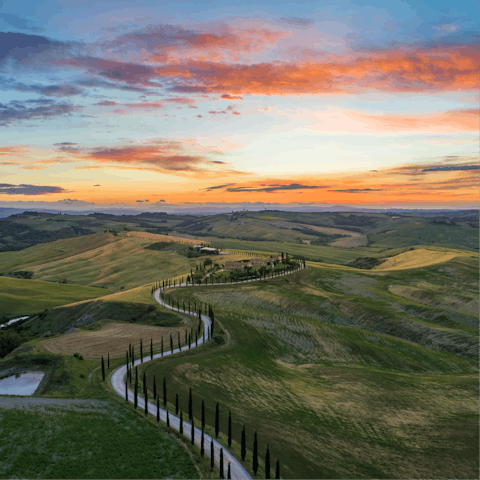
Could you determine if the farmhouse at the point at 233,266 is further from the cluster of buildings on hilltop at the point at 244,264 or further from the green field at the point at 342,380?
the green field at the point at 342,380

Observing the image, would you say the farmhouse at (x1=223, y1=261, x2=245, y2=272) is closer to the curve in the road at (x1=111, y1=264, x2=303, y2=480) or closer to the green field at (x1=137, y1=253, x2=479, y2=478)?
the green field at (x1=137, y1=253, x2=479, y2=478)

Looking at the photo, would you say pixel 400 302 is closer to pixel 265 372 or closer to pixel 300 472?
pixel 265 372

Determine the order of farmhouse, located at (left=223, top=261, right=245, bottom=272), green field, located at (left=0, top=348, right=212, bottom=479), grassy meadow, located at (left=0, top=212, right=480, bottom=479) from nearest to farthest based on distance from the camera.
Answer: green field, located at (left=0, top=348, right=212, bottom=479), grassy meadow, located at (left=0, top=212, right=480, bottom=479), farmhouse, located at (left=223, top=261, right=245, bottom=272)

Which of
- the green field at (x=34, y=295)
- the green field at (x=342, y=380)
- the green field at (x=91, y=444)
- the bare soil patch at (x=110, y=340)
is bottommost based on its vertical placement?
the green field at (x=34, y=295)

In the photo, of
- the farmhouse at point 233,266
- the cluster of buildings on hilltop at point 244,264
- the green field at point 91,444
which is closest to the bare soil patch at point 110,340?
the green field at point 91,444

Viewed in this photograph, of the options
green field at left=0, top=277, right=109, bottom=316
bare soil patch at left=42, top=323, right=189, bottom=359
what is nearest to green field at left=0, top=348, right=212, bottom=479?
bare soil patch at left=42, top=323, right=189, bottom=359
